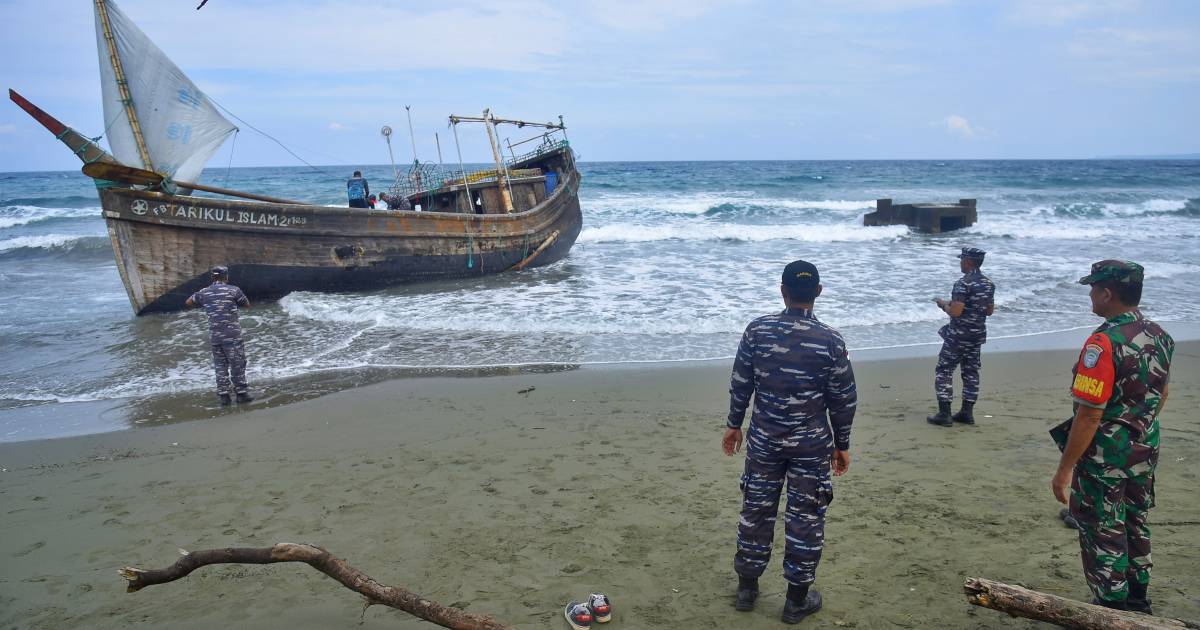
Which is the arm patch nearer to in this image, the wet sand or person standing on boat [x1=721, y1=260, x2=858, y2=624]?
person standing on boat [x1=721, y1=260, x2=858, y2=624]

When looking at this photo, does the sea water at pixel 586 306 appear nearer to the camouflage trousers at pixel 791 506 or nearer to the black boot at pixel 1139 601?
the camouflage trousers at pixel 791 506

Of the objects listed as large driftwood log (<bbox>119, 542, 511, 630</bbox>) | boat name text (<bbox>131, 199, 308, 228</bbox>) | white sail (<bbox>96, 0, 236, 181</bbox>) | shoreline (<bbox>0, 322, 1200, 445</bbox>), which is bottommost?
shoreline (<bbox>0, 322, 1200, 445</bbox>)

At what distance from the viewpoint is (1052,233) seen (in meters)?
25.1

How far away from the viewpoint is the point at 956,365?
20.8ft

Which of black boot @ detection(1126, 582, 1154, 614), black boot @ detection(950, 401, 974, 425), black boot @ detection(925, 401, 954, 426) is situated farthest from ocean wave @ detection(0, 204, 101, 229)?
black boot @ detection(1126, 582, 1154, 614)

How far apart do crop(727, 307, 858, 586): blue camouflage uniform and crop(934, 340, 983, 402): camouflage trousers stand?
11.1 feet

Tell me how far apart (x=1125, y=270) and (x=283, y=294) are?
13463 millimetres

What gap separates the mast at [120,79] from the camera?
10953mm

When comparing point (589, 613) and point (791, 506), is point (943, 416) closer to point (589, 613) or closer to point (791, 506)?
point (791, 506)

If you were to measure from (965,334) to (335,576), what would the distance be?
17.4 feet

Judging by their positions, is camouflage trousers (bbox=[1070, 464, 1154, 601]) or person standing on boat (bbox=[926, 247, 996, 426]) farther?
person standing on boat (bbox=[926, 247, 996, 426])

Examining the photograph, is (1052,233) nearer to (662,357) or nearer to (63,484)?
(662,357)

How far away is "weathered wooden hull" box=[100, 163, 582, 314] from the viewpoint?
40.2 feet

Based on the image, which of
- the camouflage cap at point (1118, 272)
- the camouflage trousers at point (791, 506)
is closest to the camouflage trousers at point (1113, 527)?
the camouflage cap at point (1118, 272)
